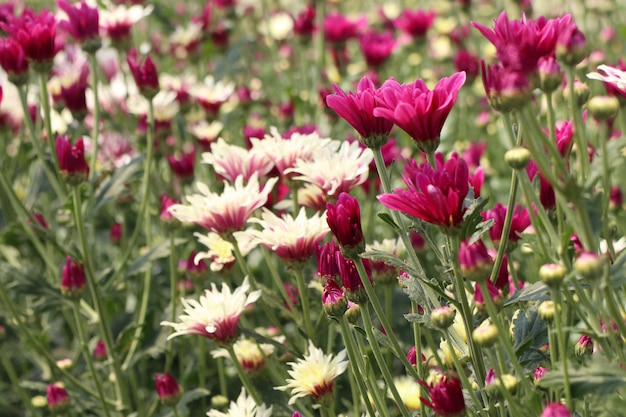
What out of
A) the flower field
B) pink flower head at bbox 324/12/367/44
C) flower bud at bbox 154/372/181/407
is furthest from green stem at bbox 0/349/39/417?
pink flower head at bbox 324/12/367/44

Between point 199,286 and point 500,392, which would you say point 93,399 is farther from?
point 500,392

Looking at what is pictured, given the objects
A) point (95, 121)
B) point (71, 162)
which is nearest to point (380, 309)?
point (71, 162)

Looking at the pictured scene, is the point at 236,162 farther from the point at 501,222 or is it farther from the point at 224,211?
the point at 501,222

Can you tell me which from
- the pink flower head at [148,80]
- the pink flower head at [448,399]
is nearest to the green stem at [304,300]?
the pink flower head at [448,399]

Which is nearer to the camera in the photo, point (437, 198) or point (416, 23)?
point (437, 198)

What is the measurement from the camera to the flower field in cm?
106

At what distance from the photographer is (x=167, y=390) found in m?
1.75

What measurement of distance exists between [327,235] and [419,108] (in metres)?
0.76

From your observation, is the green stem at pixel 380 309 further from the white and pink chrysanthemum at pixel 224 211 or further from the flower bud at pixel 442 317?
the white and pink chrysanthemum at pixel 224 211

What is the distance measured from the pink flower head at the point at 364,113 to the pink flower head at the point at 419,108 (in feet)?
0.14

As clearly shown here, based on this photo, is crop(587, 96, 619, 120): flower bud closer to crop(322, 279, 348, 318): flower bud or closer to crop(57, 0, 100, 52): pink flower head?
crop(322, 279, 348, 318): flower bud

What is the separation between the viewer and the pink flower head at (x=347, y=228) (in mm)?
1221

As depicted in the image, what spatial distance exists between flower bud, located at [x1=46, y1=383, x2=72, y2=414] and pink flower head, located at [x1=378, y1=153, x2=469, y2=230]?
1.06 metres

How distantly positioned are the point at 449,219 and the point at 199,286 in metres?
1.04
